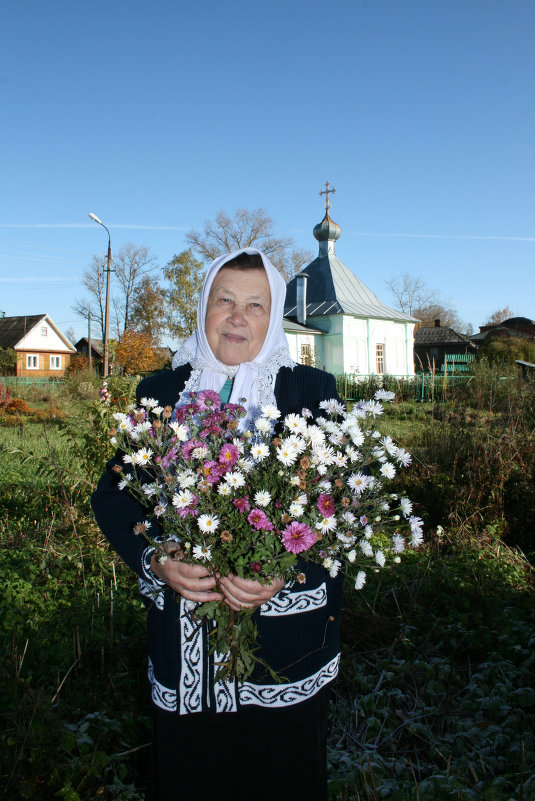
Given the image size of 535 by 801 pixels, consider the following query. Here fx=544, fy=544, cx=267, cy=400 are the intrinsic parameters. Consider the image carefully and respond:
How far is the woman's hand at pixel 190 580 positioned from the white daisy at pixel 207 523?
0.43ft

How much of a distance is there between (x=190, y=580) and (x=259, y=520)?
291 mm

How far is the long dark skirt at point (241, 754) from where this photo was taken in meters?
1.57

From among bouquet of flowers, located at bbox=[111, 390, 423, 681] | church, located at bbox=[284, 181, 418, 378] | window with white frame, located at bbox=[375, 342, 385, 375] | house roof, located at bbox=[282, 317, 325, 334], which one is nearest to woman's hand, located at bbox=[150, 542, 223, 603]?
bouquet of flowers, located at bbox=[111, 390, 423, 681]

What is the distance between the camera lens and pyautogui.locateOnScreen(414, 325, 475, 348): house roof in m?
44.4

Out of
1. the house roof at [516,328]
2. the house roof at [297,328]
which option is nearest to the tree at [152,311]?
the house roof at [297,328]

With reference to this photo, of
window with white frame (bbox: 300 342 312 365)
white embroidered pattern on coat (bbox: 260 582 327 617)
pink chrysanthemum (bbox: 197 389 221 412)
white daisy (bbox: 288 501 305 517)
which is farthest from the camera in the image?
window with white frame (bbox: 300 342 312 365)

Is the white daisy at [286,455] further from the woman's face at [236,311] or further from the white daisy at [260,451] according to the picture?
the woman's face at [236,311]

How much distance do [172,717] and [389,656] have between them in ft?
7.04

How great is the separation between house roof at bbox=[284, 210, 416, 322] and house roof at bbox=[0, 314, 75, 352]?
24.3m

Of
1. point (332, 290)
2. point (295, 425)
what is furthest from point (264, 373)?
point (332, 290)

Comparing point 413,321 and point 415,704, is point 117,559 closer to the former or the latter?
point 415,704

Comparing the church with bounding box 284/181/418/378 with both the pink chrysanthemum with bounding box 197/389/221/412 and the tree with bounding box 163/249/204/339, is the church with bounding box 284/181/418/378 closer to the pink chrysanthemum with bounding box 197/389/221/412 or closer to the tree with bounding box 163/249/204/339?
the tree with bounding box 163/249/204/339

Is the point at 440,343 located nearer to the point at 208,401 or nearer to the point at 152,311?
the point at 152,311

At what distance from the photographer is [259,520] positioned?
3.84 ft
